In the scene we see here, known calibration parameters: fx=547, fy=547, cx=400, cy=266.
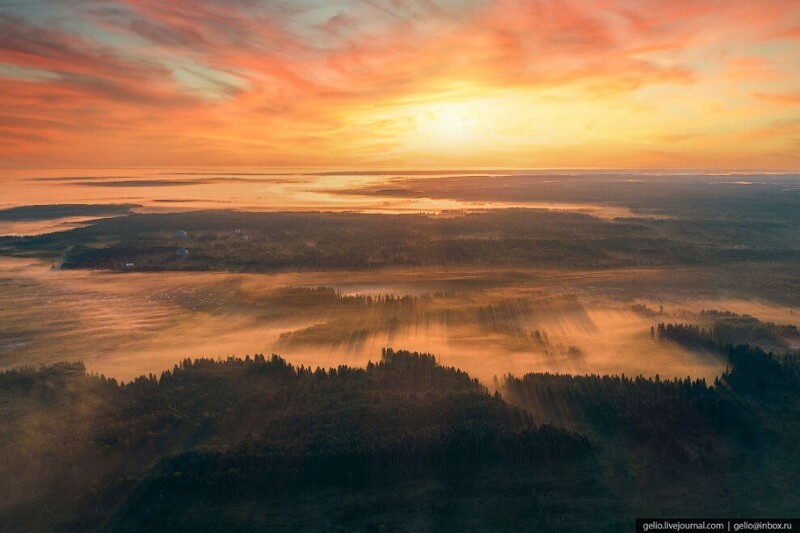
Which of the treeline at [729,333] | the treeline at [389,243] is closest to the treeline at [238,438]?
the treeline at [729,333]

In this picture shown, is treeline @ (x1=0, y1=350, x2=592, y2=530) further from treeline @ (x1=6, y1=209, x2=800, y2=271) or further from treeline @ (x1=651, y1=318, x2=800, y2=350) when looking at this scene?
treeline @ (x1=6, y1=209, x2=800, y2=271)

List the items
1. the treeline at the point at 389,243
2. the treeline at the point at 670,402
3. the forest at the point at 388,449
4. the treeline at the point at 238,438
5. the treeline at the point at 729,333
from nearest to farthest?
1. the forest at the point at 388,449
2. the treeline at the point at 238,438
3. the treeline at the point at 670,402
4. the treeline at the point at 729,333
5. the treeline at the point at 389,243

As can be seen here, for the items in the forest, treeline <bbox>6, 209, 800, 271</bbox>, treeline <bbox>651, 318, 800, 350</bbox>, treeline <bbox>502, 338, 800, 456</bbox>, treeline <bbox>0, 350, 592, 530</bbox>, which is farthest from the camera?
treeline <bbox>6, 209, 800, 271</bbox>

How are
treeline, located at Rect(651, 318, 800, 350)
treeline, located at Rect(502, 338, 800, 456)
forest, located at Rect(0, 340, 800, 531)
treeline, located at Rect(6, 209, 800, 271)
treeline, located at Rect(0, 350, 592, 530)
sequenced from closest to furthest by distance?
1. forest, located at Rect(0, 340, 800, 531)
2. treeline, located at Rect(0, 350, 592, 530)
3. treeline, located at Rect(502, 338, 800, 456)
4. treeline, located at Rect(651, 318, 800, 350)
5. treeline, located at Rect(6, 209, 800, 271)

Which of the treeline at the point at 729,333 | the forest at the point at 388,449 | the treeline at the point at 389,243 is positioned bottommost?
the forest at the point at 388,449

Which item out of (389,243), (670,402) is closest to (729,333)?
(670,402)

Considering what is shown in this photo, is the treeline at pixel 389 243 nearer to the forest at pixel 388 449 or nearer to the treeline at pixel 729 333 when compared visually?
the treeline at pixel 729 333

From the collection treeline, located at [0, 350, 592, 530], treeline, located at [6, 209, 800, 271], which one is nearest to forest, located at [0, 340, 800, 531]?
treeline, located at [0, 350, 592, 530]

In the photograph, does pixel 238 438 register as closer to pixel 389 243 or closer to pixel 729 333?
pixel 729 333
